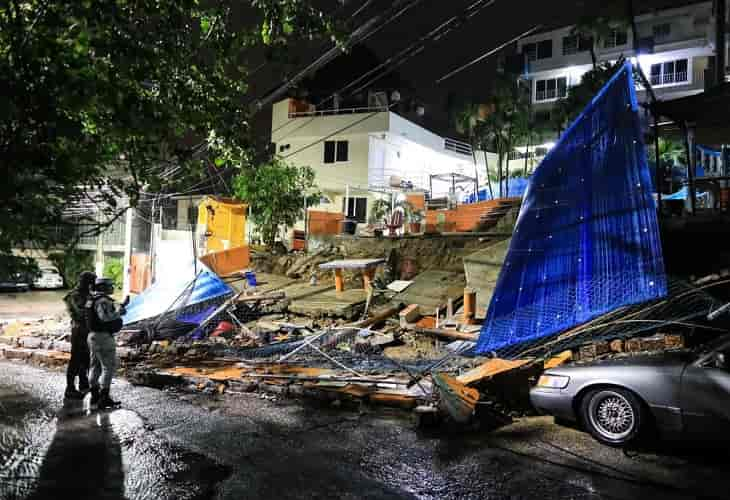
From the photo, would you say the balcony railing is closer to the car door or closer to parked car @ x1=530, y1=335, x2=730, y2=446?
parked car @ x1=530, y1=335, x2=730, y2=446

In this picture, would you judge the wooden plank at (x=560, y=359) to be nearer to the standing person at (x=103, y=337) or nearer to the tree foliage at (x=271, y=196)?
the standing person at (x=103, y=337)

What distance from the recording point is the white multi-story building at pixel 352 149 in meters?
29.3

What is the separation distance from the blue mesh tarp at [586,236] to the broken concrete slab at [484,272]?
3.12 metres

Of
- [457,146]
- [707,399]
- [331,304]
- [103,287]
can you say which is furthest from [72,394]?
[457,146]

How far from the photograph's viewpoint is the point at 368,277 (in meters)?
16.0

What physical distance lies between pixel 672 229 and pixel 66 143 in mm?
10246

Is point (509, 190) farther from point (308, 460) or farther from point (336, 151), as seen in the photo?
point (308, 460)

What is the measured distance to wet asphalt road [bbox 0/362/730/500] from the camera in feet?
13.3

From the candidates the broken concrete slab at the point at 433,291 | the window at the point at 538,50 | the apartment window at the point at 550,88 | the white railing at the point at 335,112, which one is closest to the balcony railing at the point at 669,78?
the apartment window at the point at 550,88

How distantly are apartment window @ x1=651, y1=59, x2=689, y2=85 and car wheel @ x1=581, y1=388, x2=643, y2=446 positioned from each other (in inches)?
1414

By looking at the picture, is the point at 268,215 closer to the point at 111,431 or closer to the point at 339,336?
the point at 339,336

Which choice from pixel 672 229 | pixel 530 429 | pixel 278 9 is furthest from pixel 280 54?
pixel 672 229

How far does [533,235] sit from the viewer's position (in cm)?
842

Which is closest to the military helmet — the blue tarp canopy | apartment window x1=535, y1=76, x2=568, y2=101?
the blue tarp canopy
